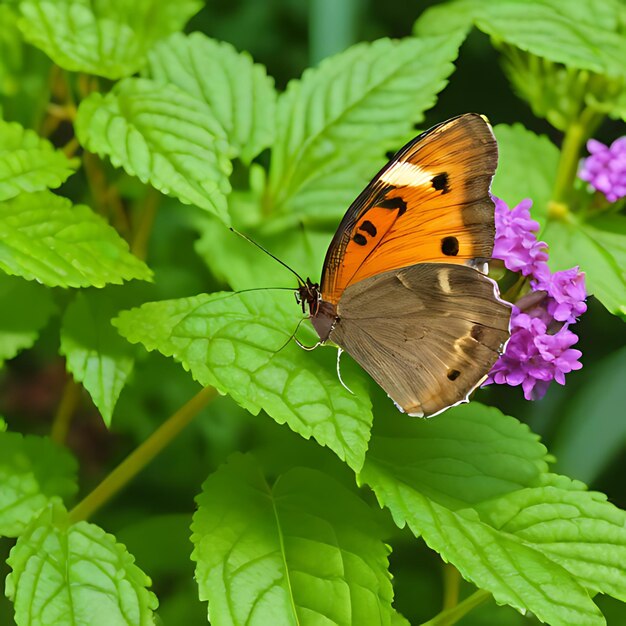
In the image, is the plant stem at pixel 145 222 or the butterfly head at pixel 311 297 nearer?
the butterfly head at pixel 311 297

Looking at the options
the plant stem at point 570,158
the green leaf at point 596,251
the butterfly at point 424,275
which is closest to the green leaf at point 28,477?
the butterfly at point 424,275

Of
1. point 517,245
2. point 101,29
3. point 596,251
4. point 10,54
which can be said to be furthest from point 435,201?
point 10,54

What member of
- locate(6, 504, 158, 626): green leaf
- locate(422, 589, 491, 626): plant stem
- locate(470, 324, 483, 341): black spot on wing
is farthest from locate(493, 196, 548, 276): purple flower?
locate(6, 504, 158, 626): green leaf

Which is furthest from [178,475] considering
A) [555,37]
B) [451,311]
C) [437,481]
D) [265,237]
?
[555,37]

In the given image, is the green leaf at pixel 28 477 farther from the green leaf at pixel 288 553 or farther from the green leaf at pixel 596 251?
the green leaf at pixel 596 251

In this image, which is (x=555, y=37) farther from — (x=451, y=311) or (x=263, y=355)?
(x=263, y=355)

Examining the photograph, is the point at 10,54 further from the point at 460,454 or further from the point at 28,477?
the point at 460,454
